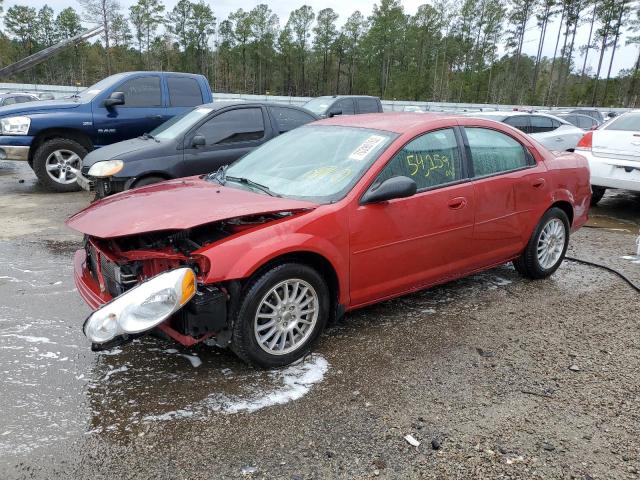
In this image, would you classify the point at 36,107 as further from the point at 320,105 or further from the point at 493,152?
the point at 493,152

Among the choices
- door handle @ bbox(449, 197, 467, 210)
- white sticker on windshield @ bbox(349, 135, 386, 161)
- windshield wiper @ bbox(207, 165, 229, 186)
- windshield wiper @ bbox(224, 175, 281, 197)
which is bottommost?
door handle @ bbox(449, 197, 467, 210)

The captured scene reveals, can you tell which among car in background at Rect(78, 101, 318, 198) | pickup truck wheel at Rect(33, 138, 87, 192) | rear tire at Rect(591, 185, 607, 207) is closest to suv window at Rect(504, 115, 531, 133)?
rear tire at Rect(591, 185, 607, 207)

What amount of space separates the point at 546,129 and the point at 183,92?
779 cm

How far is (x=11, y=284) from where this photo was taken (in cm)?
451

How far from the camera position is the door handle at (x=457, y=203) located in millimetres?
3877

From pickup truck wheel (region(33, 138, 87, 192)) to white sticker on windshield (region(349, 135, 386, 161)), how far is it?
20.5ft

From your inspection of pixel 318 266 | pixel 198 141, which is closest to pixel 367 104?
pixel 198 141

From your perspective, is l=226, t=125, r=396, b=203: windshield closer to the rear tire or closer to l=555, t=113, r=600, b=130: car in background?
the rear tire

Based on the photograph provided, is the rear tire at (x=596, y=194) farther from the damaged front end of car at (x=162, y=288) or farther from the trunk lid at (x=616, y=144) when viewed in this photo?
the damaged front end of car at (x=162, y=288)

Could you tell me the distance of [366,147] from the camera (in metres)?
3.68

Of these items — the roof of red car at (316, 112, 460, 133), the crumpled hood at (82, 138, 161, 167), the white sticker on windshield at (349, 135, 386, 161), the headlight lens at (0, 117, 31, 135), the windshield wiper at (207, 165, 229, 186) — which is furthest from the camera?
the headlight lens at (0, 117, 31, 135)

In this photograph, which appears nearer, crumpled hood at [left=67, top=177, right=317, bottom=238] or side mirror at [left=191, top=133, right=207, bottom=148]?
crumpled hood at [left=67, top=177, right=317, bottom=238]

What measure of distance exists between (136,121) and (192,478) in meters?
7.54

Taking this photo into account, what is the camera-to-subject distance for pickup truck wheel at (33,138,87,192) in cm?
834
